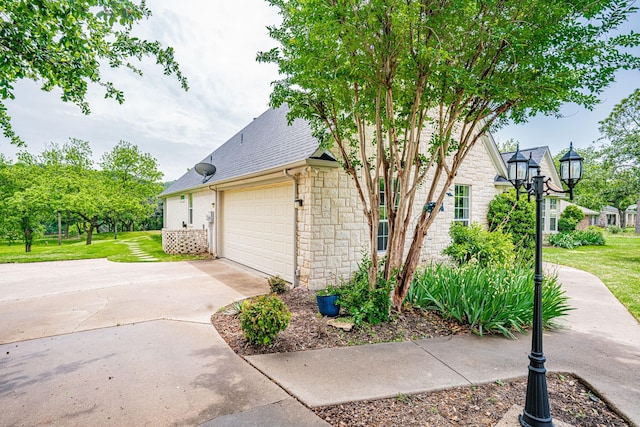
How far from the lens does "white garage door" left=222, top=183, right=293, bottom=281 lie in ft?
26.2

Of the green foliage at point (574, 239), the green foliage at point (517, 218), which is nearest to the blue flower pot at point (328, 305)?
the green foliage at point (517, 218)

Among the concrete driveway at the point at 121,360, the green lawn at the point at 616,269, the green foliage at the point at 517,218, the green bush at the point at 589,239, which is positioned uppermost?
the green foliage at the point at 517,218

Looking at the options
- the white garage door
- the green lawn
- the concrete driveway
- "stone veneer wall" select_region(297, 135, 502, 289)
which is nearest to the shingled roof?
the white garage door

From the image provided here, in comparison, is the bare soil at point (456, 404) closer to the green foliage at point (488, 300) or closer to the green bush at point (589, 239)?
the green foliage at point (488, 300)

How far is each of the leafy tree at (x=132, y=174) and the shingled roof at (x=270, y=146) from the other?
1430 centimetres

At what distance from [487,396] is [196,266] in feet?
30.8

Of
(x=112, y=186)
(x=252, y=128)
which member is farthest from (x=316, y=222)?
(x=112, y=186)

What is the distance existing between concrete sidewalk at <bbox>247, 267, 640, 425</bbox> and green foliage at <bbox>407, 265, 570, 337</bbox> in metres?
0.28

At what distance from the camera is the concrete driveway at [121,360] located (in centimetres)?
288

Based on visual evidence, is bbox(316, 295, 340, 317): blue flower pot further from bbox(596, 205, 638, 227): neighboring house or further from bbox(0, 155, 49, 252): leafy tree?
bbox(596, 205, 638, 227): neighboring house

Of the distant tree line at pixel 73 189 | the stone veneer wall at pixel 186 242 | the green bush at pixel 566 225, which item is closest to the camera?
the stone veneer wall at pixel 186 242

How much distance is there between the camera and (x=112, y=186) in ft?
77.7

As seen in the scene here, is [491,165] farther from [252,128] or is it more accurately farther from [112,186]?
[112,186]

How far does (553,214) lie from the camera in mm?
17609
